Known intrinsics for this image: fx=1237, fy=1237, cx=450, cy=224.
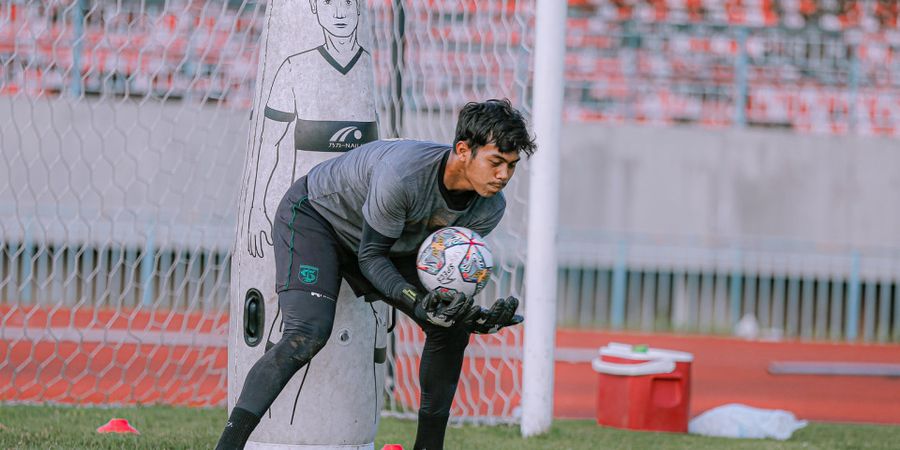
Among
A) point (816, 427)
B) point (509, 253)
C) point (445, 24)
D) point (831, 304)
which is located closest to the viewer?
point (816, 427)

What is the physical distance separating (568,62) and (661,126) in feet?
5.28

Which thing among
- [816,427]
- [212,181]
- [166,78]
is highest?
[166,78]

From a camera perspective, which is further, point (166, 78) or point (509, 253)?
point (509, 253)

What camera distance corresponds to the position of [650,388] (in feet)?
23.9

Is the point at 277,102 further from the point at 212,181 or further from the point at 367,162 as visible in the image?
the point at 212,181

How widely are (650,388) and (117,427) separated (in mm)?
3050

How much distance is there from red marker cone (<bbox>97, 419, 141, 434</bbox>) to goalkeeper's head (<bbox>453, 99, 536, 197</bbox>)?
258cm

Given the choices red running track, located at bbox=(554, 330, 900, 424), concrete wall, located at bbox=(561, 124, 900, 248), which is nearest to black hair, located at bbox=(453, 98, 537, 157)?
red running track, located at bbox=(554, 330, 900, 424)

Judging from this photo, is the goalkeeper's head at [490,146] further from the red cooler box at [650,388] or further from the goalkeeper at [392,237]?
the red cooler box at [650,388]

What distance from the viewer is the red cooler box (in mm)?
7273

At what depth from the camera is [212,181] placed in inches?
499

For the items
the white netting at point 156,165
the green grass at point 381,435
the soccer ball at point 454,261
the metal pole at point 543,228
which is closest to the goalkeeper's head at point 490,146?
the soccer ball at point 454,261

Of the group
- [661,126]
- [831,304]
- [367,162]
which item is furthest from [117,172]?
[367,162]

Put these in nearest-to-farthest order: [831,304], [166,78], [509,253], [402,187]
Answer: [402,187]
[166,78]
[509,253]
[831,304]
